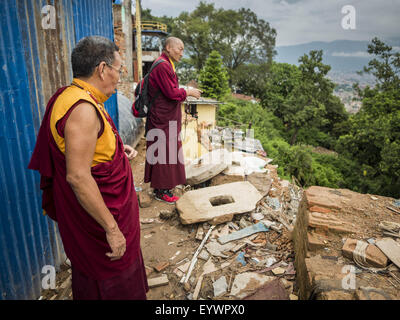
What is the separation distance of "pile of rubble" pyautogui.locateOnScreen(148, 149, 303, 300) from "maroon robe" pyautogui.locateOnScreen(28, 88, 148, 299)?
1013 mm

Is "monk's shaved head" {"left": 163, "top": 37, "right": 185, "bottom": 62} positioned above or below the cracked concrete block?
above

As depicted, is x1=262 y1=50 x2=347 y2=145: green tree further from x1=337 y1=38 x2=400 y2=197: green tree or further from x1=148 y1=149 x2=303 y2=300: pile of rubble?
x1=148 y1=149 x2=303 y2=300: pile of rubble

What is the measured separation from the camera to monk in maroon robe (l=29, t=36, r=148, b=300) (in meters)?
1.29

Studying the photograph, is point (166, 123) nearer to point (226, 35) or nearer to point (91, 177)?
point (91, 177)

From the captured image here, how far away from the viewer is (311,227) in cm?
253

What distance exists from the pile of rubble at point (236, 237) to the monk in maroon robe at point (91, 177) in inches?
43.6

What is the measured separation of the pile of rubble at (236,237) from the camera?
2.53 meters

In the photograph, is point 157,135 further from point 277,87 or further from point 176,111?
point 277,87

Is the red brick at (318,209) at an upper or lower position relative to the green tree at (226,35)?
lower

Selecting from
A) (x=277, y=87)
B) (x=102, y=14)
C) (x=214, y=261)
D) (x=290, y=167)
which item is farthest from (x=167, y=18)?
(x=214, y=261)

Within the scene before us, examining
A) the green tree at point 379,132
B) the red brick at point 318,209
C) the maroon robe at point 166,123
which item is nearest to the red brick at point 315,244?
the red brick at point 318,209

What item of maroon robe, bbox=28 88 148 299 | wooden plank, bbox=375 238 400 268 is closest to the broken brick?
maroon robe, bbox=28 88 148 299

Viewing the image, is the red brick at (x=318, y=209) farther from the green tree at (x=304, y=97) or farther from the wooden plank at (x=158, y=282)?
the green tree at (x=304, y=97)

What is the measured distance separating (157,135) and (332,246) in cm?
272
